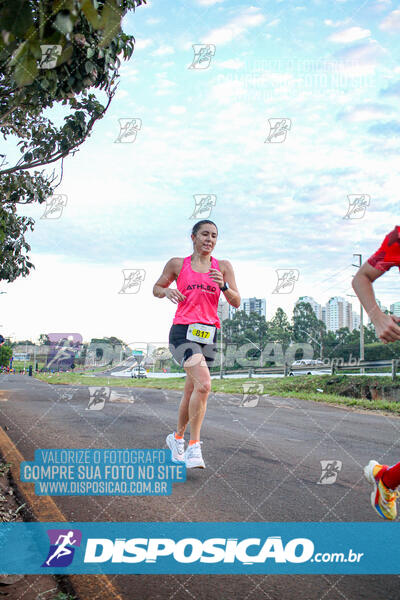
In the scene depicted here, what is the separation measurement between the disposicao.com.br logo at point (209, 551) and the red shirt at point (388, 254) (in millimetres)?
1591

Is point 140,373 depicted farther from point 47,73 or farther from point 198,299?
point 47,73

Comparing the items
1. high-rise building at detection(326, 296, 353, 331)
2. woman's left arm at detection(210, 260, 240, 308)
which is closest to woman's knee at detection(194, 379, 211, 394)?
woman's left arm at detection(210, 260, 240, 308)

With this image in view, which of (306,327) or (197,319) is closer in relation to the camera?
(197,319)

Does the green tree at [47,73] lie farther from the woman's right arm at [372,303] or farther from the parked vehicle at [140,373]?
the parked vehicle at [140,373]

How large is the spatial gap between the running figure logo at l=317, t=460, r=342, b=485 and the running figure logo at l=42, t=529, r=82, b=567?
2182mm

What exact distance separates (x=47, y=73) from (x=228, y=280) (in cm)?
227

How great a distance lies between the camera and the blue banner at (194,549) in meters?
2.60

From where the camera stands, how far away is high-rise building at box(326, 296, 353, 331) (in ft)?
262

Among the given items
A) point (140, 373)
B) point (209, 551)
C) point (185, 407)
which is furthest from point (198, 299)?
point (140, 373)

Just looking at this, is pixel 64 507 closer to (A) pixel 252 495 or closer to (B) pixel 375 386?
(A) pixel 252 495

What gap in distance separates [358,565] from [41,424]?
603cm

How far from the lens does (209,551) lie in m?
2.76

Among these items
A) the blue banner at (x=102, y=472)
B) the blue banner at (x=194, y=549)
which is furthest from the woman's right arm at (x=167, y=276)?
the blue banner at (x=194, y=549)

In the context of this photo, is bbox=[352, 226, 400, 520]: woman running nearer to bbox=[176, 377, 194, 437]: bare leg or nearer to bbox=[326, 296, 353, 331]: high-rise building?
bbox=[176, 377, 194, 437]: bare leg
